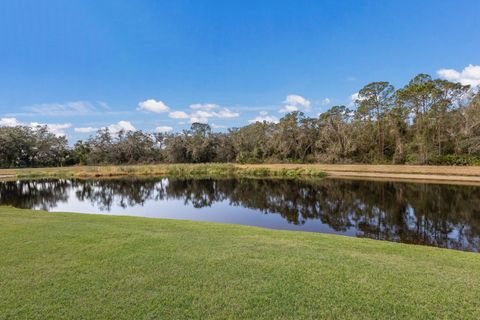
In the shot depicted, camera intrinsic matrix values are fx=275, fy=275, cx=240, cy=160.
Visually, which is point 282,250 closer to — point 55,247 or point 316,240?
point 316,240

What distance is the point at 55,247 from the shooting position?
491cm

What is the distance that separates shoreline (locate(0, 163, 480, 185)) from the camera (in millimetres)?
24219

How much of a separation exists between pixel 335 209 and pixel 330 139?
30081 mm

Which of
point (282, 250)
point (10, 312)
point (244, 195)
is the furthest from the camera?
point (244, 195)

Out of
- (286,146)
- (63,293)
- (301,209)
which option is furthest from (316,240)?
(286,146)

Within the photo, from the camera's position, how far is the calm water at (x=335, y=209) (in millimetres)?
9539

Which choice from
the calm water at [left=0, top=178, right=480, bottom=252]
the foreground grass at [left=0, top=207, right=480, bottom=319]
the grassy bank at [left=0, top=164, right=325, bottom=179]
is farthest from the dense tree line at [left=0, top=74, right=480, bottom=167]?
the foreground grass at [left=0, top=207, right=480, bottom=319]

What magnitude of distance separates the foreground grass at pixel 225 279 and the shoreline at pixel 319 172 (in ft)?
73.0

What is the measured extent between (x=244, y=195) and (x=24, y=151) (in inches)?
2099

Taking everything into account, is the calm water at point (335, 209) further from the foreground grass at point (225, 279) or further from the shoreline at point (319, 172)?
the shoreline at point (319, 172)

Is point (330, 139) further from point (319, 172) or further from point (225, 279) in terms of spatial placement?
point (225, 279)

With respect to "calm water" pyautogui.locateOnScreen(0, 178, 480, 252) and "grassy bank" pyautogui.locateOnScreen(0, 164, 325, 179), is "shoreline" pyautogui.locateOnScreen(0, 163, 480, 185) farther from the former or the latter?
"calm water" pyautogui.locateOnScreen(0, 178, 480, 252)

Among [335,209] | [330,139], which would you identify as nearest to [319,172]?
[330,139]

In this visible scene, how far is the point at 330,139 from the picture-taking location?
4175 centimetres
